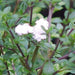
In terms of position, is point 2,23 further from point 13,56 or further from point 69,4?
point 69,4

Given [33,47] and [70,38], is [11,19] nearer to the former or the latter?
[33,47]

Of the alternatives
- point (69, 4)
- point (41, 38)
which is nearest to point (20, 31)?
point (41, 38)

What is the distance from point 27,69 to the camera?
81 centimetres

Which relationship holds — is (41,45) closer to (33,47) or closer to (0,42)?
(33,47)

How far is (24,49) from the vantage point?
857 millimetres

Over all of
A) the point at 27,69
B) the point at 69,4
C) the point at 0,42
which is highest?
the point at 69,4

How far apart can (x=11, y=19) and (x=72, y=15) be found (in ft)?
0.72

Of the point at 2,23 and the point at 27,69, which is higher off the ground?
the point at 2,23

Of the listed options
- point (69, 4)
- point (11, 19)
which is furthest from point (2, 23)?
point (69, 4)

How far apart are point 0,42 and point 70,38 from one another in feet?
0.91

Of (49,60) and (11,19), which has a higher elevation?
(11,19)

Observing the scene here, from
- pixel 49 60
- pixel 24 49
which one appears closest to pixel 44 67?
pixel 49 60

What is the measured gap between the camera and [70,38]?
2.33 ft

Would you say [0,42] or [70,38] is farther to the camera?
[0,42]
